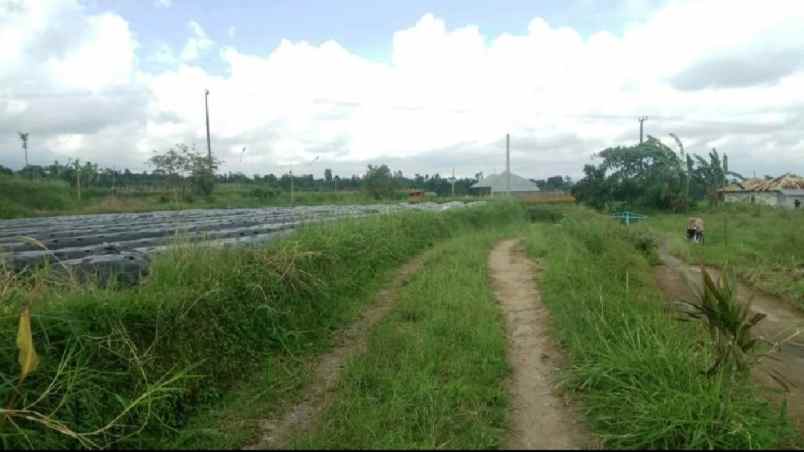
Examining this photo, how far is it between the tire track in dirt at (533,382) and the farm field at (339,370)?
0.02 meters

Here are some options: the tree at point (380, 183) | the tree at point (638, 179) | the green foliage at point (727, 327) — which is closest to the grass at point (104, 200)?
the tree at point (380, 183)

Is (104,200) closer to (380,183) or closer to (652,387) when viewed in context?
(380,183)

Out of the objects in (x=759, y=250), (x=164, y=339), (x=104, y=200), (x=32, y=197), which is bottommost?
(x=759, y=250)

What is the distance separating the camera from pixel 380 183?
130 feet

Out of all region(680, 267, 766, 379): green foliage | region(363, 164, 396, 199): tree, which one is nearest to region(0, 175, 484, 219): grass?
region(363, 164, 396, 199): tree

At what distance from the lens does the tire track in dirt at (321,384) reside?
10.2ft

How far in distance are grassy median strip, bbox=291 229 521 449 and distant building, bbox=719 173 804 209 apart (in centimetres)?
3464

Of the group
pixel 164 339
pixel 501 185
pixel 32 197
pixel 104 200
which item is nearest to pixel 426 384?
pixel 164 339

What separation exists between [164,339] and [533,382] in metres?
2.85

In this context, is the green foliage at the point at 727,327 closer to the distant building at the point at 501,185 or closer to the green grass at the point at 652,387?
the green grass at the point at 652,387

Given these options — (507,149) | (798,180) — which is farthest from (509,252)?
(798,180)

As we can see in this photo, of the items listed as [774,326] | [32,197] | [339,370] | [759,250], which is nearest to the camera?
[339,370]

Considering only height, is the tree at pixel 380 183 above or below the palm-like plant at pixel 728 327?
above

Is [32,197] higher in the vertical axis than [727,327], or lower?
higher
